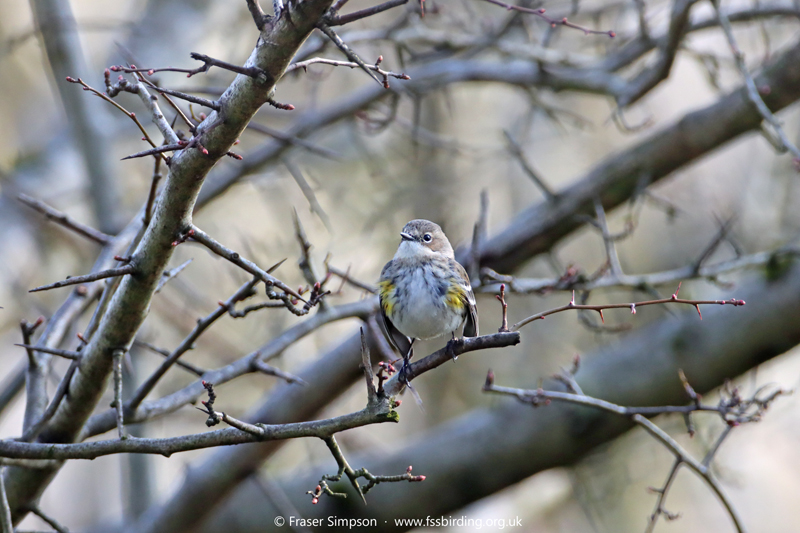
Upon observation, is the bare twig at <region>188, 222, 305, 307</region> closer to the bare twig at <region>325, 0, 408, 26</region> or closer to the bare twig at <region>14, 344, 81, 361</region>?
the bare twig at <region>325, 0, 408, 26</region>

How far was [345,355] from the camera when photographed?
17.5 feet

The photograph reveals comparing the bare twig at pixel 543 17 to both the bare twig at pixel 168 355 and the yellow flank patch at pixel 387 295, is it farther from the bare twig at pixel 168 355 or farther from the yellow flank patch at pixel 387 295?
the bare twig at pixel 168 355

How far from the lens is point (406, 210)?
440 inches

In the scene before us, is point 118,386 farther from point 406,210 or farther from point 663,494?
point 406,210

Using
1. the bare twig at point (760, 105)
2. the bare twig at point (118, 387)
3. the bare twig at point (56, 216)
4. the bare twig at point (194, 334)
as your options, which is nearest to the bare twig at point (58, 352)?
the bare twig at point (118, 387)

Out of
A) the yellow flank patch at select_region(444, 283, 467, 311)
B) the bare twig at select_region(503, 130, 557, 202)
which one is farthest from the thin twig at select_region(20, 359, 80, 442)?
the bare twig at select_region(503, 130, 557, 202)

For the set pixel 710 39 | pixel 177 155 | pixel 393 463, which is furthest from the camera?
pixel 710 39

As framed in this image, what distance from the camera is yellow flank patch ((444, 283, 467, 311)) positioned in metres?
4.18

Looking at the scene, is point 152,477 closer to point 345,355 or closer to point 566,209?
point 345,355

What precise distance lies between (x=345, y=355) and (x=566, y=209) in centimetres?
235

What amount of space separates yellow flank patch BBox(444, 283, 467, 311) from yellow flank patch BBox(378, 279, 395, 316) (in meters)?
0.37

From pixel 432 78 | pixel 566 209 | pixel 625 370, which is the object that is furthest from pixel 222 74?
pixel 625 370

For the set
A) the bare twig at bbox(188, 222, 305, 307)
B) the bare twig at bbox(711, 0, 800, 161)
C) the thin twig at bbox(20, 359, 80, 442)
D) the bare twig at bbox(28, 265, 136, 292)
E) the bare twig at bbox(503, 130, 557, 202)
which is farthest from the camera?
the bare twig at bbox(503, 130, 557, 202)

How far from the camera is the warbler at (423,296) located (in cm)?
415
